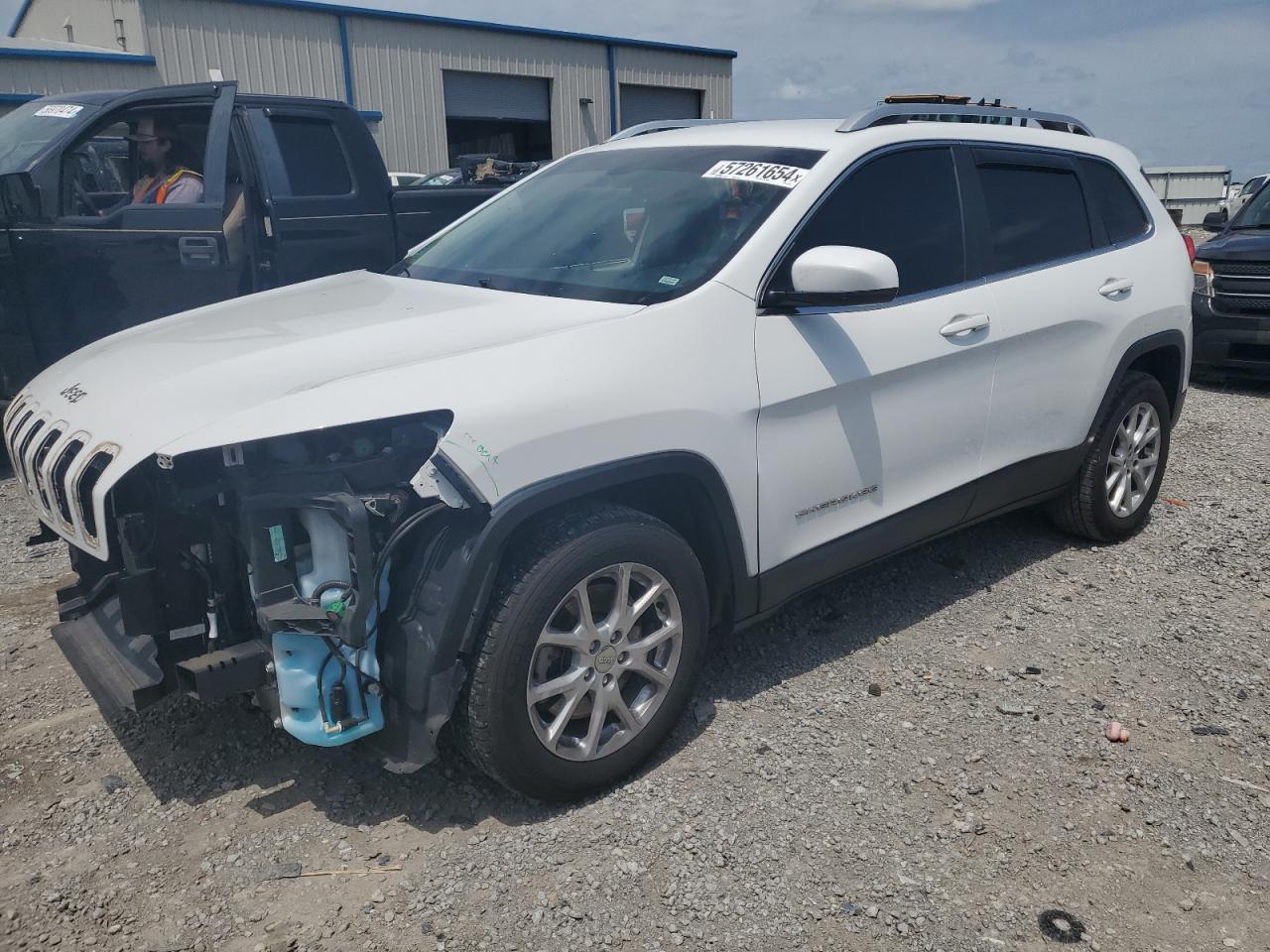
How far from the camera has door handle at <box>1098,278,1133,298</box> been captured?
4.44 meters

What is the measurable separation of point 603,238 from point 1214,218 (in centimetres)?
861

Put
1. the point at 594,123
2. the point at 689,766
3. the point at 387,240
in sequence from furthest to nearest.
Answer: the point at 594,123
the point at 387,240
the point at 689,766

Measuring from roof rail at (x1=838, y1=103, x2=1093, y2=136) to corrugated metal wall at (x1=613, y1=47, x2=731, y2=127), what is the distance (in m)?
22.8

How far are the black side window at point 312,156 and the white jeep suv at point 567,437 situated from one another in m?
2.35

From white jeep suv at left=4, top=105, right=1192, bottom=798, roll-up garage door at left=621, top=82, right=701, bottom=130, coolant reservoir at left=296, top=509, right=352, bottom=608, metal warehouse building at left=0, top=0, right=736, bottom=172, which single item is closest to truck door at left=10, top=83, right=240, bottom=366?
white jeep suv at left=4, top=105, right=1192, bottom=798

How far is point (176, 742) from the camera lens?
326cm

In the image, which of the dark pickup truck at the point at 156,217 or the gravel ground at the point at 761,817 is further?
the dark pickup truck at the point at 156,217

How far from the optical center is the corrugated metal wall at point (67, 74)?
674 inches

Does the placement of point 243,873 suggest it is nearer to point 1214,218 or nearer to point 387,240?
point 387,240

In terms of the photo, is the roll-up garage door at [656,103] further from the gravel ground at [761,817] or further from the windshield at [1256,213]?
the gravel ground at [761,817]

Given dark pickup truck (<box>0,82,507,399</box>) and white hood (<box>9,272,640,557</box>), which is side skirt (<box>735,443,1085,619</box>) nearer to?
white hood (<box>9,272,640,557</box>)

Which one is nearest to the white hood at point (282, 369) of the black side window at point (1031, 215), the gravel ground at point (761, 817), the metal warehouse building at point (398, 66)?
the gravel ground at point (761, 817)

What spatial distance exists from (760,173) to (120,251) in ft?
12.7

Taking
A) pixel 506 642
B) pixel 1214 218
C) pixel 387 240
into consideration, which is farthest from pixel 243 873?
pixel 1214 218
